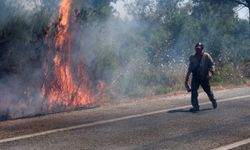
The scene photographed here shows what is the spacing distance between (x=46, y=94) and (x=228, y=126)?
6588 mm

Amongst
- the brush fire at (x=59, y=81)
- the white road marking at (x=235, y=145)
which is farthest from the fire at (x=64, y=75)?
the white road marking at (x=235, y=145)

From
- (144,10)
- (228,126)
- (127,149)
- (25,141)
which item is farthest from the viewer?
(144,10)

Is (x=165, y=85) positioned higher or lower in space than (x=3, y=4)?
lower

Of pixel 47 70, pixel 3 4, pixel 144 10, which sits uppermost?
pixel 144 10

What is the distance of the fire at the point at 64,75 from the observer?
514 inches

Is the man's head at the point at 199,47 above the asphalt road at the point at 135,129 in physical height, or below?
above

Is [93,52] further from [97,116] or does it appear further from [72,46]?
[97,116]

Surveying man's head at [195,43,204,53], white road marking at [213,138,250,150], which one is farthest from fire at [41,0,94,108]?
white road marking at [213,138,250,150]

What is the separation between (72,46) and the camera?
14539 mm

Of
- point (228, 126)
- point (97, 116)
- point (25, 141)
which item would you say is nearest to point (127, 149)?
point (25, 141)

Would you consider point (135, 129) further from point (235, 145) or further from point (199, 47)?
point (199, 47)

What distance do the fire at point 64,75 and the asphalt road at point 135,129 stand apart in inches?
78.5

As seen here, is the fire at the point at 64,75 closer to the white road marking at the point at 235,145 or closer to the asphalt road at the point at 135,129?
the asphalt road at the point at 135,129

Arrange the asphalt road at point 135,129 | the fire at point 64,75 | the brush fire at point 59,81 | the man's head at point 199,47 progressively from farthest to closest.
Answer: the fire at point 64,75
the brush fire at point 59,81
the man's head at point 199,47
the asphalt road at point 135,129
